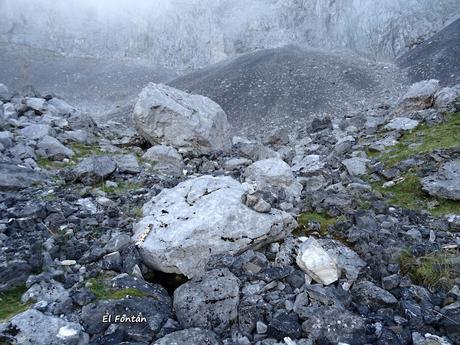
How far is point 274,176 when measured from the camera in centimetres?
1200

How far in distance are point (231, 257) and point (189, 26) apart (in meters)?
101

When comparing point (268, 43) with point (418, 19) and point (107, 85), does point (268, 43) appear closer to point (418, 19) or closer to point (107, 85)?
point (418, 19)

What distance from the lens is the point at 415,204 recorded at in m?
10.5

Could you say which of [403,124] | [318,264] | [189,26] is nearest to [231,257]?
[318,264]

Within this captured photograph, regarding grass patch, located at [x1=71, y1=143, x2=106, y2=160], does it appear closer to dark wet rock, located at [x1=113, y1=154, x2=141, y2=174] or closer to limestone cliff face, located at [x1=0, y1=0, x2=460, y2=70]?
dark wet rock, located at [x1=113, y1=154, x2=141, y2=174]

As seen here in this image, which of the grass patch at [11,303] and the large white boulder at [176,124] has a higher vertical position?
the grass patch at [11,303]

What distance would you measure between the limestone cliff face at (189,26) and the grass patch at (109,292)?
7713 centimetres

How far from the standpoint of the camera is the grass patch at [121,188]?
11.6 metres

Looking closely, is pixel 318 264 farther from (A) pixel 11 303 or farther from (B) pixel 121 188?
(B) pixel 121 188

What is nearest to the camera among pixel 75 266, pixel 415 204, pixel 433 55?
pixel 75 266

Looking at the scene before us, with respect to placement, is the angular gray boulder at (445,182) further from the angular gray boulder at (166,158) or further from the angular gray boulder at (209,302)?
the angular gray boulder at (166,158)

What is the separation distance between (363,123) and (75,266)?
20.7 meters

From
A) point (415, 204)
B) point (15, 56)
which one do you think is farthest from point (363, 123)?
point (15, 56)

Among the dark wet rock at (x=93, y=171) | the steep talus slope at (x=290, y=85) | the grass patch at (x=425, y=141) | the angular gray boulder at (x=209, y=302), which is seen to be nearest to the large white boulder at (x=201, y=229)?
the angular gray boulder at (x=209, y=302)
